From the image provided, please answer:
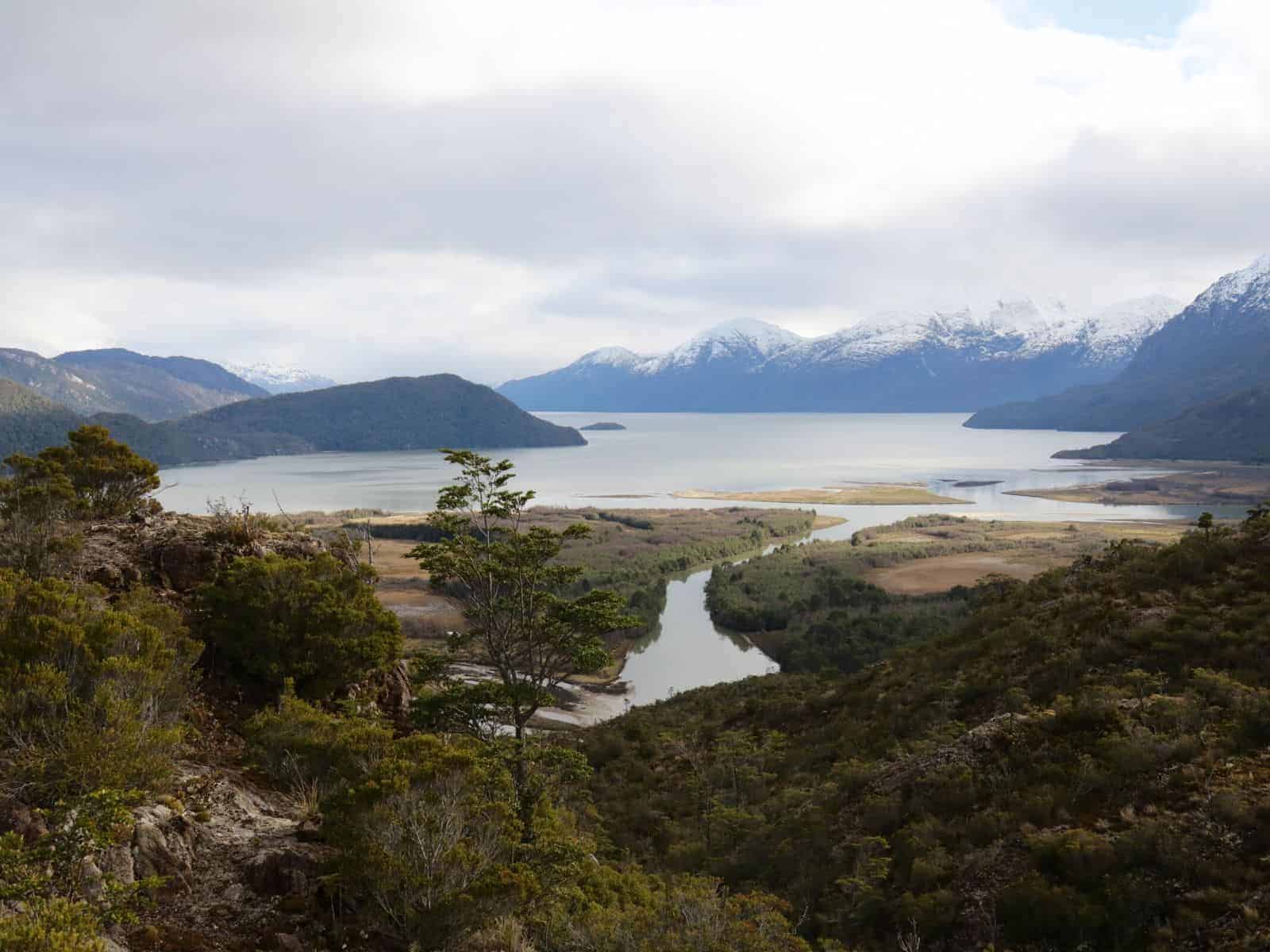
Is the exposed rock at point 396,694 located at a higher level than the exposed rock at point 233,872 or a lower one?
lower

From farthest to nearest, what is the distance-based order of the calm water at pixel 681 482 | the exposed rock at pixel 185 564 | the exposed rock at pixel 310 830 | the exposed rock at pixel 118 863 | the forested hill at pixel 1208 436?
the forested hill at pixel 1208 436 < the calm water at pixel 681 482 < the exposed rock at pixel 185 564 < the exposed rock at pixel 310 830 < the exposed rock at pixel 118 863

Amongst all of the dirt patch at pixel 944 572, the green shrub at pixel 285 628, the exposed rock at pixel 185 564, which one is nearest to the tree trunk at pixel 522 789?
the green shrub at pixel 285 628

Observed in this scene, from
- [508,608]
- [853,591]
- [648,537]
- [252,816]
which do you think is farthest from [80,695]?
[648,537]

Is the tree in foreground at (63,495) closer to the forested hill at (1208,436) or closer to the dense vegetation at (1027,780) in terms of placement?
the dense vegetation at (1027,780)

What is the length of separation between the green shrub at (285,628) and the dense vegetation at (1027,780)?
6190 millimetres

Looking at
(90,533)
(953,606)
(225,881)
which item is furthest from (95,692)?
(953,606)

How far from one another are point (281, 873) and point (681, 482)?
119174mm

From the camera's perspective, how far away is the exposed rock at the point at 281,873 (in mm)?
7176

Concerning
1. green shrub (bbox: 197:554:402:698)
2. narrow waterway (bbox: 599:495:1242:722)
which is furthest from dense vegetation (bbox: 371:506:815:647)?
green shrub (bbox: 197:554:402:698)

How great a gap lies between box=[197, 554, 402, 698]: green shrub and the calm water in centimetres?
2535

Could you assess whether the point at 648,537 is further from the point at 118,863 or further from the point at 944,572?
A: the point at 118,863

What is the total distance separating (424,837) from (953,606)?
42.4 m

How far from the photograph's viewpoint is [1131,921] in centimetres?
860

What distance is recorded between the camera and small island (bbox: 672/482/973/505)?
103 m
